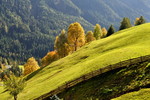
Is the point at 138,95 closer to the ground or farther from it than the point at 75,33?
closer to the ground

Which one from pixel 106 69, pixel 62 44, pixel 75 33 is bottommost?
pixel 106 69

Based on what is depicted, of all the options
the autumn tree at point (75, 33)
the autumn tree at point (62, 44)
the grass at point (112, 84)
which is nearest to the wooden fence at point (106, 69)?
the grass at point (112, 84)

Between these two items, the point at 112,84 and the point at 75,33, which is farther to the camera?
the point at 75,33

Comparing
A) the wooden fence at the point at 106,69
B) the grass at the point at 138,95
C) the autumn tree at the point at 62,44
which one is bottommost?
the grass at the point at 138,95

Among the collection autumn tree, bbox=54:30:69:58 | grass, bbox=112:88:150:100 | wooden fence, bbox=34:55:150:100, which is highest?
autumn tree, bbox=54:30:69:58

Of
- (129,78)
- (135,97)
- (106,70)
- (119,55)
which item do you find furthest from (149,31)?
(135,97)

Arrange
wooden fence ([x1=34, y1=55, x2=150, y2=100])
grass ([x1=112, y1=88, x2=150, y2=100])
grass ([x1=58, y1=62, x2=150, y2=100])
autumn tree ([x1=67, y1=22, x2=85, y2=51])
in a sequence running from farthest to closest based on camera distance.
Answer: autumn tree ([x1=67, y1=22, x2=85, y2=51])
wooden fence ([x1=34, y1=55, x2=150, y2=100])
grass ([x1=58, y1=62, x2=150, y2=100])
grass ([x1=112, y1=88, x2=150, y2=100])

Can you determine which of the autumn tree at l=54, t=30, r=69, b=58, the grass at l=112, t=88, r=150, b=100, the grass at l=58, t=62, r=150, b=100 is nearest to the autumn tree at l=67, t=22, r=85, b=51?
the autumn tree at l=54, t=30, r=69, b=58

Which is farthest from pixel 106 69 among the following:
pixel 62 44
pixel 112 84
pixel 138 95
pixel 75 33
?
pixel 62 44

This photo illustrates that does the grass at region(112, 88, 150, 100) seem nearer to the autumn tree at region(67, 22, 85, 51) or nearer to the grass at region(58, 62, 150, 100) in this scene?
the grass at region(58, 62, 150, 100)

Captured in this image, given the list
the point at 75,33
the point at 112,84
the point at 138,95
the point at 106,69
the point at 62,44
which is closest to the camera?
the point at 138,95

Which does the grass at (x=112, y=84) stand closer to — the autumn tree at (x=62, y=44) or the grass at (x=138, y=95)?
the grass at (x=138, y=95)

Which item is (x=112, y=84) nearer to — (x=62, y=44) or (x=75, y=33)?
(x=75, y=33)

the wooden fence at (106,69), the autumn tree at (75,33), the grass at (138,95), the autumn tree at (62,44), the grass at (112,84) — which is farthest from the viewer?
the autumn tree at (62,44)
